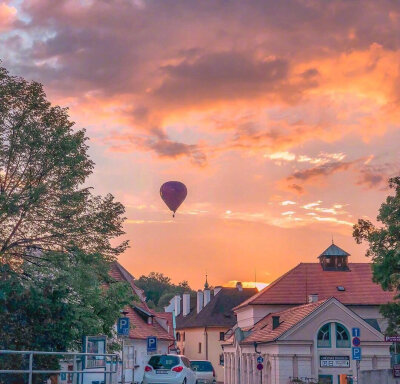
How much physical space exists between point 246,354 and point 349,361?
11541 millimetres

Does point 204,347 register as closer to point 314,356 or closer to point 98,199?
point 314,356

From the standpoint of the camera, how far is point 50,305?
30406 mm

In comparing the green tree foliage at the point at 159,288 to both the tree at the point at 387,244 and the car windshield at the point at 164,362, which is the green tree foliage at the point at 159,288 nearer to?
the tree at the point at 387,244

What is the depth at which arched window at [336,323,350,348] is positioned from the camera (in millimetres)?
51250

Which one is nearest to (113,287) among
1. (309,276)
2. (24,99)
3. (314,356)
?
(24,99)

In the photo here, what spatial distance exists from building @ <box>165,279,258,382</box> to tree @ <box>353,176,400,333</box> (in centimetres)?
4813

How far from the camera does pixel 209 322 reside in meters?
97.6

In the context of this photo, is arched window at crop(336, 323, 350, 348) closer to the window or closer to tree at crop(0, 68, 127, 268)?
the window

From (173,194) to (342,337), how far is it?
16238 mm

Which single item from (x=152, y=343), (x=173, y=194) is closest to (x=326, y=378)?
(x=173, y=194)

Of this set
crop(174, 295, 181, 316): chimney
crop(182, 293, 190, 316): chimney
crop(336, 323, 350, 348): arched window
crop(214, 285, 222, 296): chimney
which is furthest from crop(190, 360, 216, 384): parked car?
crop(174, 295, 181, 316): chimney

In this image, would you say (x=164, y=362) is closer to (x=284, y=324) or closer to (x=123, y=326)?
(x=123, y=326)

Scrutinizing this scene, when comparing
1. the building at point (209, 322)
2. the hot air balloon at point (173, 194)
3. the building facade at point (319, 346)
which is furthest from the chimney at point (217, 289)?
the hot air balloon at point (173, 194)

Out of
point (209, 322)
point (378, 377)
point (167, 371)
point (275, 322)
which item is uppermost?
point (209, 322)
